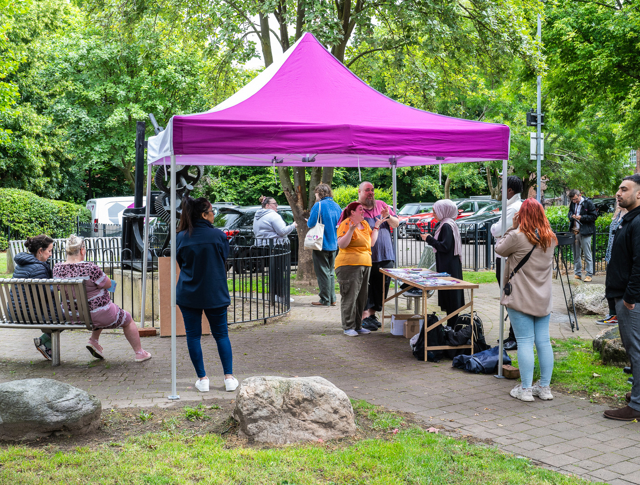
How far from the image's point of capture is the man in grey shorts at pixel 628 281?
4.66 metres

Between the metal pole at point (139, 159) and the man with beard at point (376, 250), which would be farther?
the metal pole at point (139, 159)

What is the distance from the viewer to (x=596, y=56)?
14.6 m

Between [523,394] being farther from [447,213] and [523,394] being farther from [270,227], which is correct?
[270,227]

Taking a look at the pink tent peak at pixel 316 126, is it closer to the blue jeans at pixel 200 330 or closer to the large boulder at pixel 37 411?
the blue jeans at pixel 200 330

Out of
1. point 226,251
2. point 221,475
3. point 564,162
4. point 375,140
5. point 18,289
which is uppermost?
point 564,162

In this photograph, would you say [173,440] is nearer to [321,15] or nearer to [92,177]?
[321,15]

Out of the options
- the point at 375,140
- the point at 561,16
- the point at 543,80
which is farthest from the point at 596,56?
the point at 375,140

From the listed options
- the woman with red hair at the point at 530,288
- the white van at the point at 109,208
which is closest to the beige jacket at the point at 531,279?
the woman with red hair at the point at 530,288

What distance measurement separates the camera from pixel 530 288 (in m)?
5.23

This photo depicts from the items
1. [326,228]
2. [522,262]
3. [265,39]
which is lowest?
[522,262]

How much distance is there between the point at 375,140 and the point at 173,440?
10.8 feet

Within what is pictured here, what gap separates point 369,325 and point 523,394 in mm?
3096

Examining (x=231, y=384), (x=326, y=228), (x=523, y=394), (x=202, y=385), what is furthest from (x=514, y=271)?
(x=326, y=228)

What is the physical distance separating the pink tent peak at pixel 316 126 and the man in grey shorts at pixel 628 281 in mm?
1508
